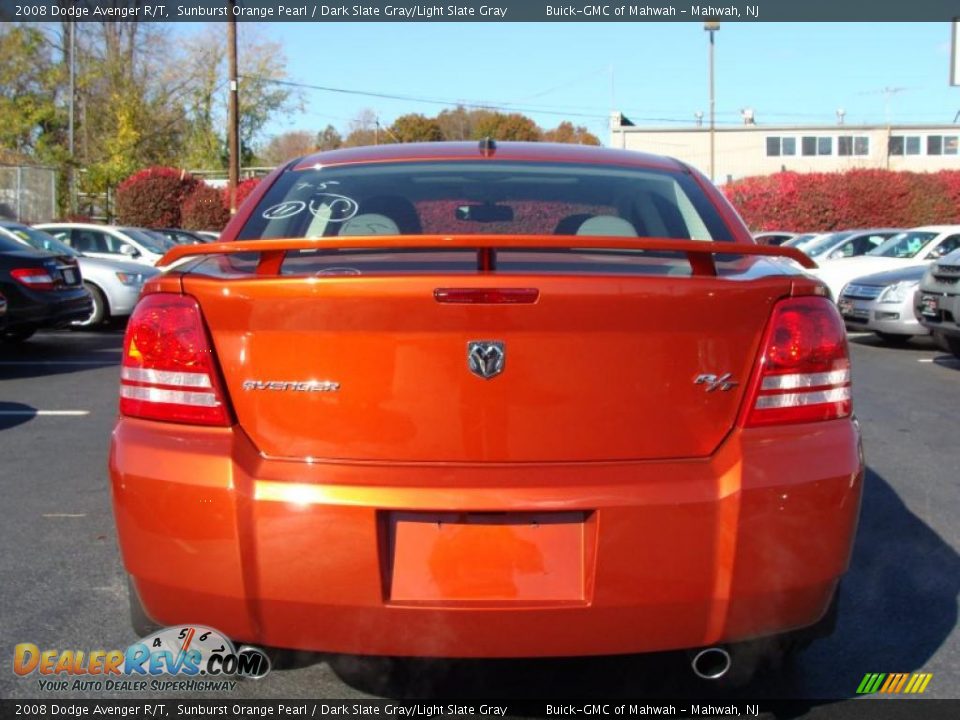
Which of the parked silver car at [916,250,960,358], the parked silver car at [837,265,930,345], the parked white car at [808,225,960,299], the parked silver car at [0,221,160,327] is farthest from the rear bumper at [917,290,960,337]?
the parked silver car at [0,221,160,327]

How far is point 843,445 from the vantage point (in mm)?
2492

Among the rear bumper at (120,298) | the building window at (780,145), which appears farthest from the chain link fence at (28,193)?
the building window at (780,145)

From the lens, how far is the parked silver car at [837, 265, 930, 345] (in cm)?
1134

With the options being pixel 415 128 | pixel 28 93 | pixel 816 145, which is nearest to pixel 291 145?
pixel 415 128

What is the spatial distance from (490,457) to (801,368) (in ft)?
2.70

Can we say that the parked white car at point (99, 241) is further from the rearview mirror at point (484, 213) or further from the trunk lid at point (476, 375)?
the trunk lid at point (476, 375)

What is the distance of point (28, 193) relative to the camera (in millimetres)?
28469

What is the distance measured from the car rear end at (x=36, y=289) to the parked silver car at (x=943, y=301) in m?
8.88

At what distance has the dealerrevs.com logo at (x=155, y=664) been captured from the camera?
2568 millimetres

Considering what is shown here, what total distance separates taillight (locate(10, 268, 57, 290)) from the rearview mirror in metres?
7.95

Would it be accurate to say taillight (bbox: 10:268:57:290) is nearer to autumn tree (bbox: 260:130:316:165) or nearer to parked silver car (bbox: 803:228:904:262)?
parked silver car (bbox: 803:228:904:262)

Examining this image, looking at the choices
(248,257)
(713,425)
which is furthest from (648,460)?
(248,257)

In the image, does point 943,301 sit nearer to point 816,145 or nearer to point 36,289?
point 36,289

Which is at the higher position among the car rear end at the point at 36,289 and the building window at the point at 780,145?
the building window at the point at 780,145
